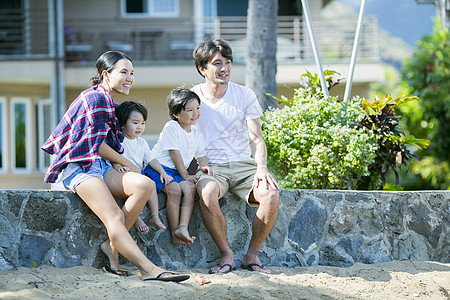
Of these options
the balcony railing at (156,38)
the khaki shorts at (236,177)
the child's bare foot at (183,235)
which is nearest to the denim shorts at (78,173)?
the child's bare foot at (183,235)

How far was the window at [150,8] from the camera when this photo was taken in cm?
1634

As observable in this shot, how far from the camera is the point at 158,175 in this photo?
488cm

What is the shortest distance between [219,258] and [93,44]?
11598 mm

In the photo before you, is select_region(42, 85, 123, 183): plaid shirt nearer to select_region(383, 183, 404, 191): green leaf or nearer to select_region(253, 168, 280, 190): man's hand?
select_region(253, 168, 280, 190): man's hand

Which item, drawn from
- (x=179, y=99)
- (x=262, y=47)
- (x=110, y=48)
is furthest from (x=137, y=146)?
(x=110, y=48)

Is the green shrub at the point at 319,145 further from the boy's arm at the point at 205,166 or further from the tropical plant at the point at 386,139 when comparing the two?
the boy's arm at the point at 205,166

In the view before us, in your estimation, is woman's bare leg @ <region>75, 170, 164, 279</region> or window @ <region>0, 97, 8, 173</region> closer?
woman's bare leg @ <region>75, 170, 164, 279</region>

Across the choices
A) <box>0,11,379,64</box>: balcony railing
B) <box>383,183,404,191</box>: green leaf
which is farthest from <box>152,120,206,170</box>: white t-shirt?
<box>0,11,379,64</box>: balcony railing

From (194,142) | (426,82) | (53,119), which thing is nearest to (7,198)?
(194,142)

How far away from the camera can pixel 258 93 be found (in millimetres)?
7926

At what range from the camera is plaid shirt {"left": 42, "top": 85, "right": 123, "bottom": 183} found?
4.49 meters

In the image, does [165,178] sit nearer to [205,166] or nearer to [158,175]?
[158,175]

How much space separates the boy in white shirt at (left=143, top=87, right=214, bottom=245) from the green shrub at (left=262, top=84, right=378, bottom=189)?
1190 millimetres

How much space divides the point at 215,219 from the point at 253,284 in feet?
1.98
